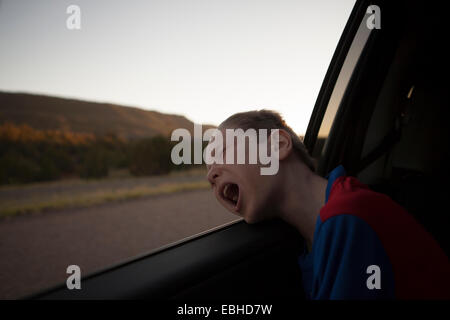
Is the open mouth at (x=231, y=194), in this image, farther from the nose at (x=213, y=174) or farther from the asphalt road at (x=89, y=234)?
the asphalt road at (x=89, y=234)

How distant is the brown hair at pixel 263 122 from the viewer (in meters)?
1.04

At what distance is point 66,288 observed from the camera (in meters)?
0.71

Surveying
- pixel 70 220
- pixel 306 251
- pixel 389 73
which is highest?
pixel 389 73

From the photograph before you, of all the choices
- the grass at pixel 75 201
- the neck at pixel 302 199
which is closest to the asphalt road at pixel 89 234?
the grass at pixel 75 201

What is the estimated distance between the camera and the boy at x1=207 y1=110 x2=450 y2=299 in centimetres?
66

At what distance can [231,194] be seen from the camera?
1.05 metres

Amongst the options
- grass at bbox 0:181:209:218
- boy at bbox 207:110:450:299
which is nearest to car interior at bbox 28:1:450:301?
boy at bbox 207:110:450:299

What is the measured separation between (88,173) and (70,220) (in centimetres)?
52

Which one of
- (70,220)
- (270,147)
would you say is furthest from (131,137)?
(270,147)

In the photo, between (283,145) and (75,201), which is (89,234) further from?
(283,145)

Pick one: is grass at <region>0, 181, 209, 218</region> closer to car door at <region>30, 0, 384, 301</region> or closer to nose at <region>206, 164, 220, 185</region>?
nose at <region>206, 164, 220, 185</region>

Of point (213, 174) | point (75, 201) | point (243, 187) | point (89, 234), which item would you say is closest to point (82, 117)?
point (75, 201)

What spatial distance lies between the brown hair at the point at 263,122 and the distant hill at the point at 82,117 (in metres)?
0.22
